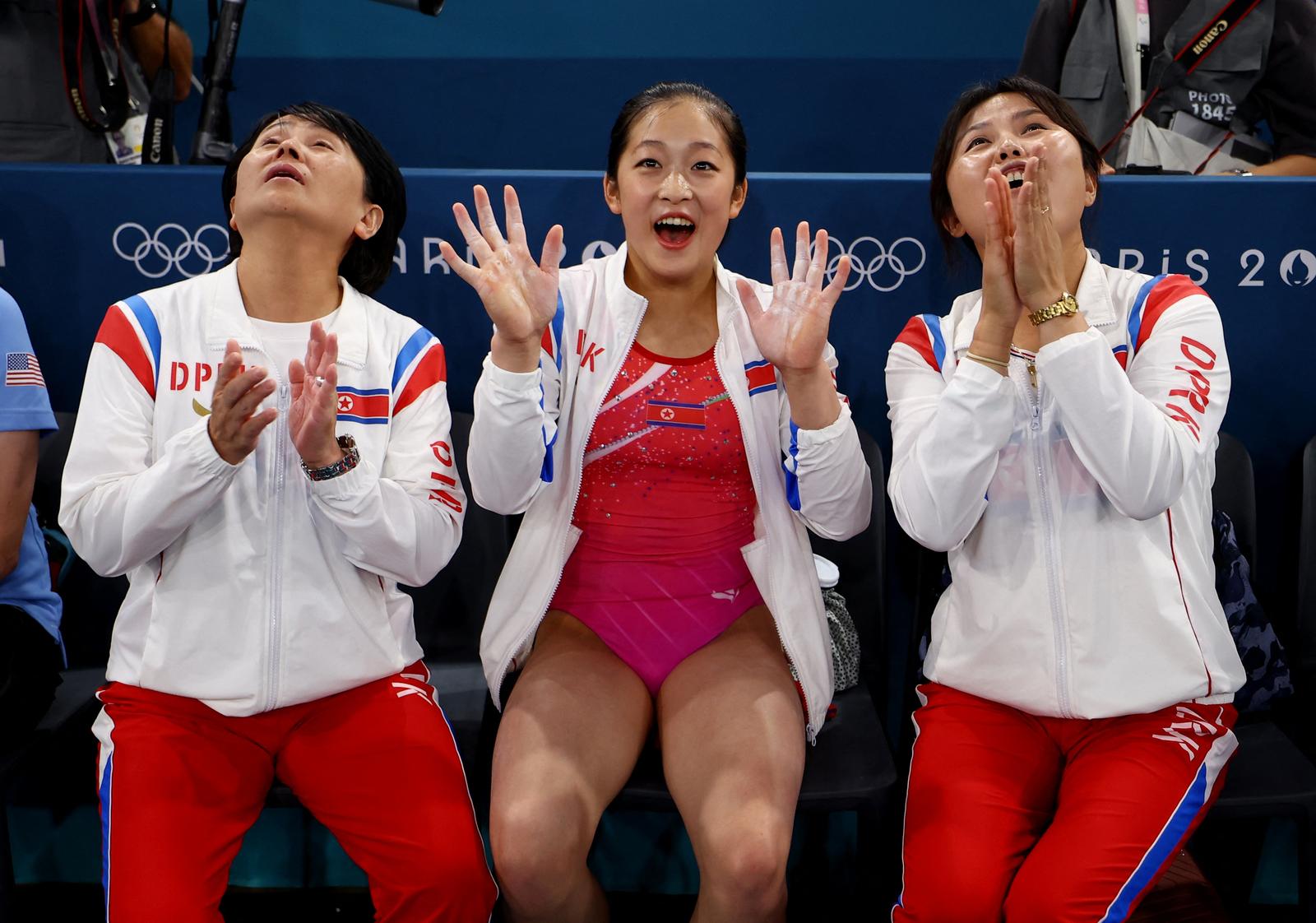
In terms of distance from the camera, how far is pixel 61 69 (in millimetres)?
3453

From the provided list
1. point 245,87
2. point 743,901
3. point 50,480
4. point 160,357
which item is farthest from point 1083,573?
point 245,87

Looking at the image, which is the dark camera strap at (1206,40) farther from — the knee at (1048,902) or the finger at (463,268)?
the knee at (1048,902)

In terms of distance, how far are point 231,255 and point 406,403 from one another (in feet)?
1.98

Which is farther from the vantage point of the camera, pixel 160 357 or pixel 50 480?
pixel 50 480

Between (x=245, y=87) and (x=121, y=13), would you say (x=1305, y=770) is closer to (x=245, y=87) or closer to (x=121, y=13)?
(x=121, y=13)

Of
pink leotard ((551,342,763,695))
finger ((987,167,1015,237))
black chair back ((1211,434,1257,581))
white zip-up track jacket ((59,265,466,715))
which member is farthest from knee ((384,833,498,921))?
black chair back ((1211,434,1257,581))

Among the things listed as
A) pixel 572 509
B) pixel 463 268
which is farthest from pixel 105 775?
pixel 463 268

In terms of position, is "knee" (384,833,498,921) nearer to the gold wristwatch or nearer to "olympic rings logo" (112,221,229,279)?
the gold wristwatch

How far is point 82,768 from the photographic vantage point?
255cm

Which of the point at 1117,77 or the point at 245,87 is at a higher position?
the point at 245,87

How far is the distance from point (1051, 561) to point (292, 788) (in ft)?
4.73

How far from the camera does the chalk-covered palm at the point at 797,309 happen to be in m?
2.28

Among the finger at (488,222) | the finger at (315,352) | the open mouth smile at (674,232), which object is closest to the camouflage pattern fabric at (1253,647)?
the open mouth smile at (674,232)

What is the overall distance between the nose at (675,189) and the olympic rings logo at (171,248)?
47.0 inches
